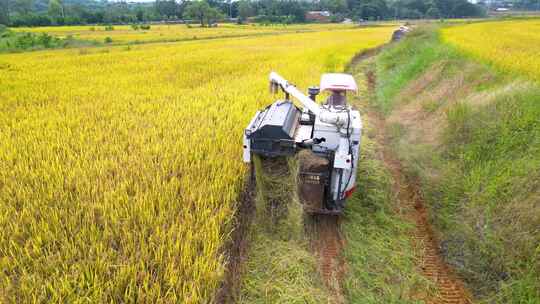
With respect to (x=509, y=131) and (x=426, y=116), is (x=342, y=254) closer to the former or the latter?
(x=509, y=131)

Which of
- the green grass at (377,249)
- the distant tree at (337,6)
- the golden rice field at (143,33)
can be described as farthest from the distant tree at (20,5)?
the green grass at (377,249)

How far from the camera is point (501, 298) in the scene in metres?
2.88

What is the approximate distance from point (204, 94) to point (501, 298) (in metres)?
6.48

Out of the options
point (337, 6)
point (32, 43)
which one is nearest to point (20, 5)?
point (32, 43)

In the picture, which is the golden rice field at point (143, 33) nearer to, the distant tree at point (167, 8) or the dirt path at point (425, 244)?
the dirt path at point (425, 244)

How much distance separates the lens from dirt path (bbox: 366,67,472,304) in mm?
3115

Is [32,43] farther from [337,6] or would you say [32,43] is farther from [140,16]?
[337,6]

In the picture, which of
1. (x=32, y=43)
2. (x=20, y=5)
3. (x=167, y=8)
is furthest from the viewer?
(x=167, y=8)

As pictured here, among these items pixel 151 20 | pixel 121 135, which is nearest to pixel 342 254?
pixel 121 135

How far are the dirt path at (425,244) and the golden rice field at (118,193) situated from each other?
6.99ft

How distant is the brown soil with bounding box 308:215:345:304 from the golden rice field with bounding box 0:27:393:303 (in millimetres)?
1045

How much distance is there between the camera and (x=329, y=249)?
11.7ft

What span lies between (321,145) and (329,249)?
1.14 metres

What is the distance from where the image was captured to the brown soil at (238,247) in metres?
2.67
